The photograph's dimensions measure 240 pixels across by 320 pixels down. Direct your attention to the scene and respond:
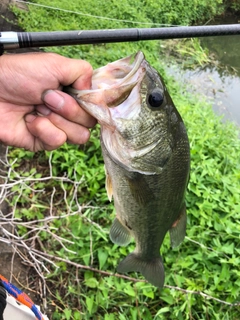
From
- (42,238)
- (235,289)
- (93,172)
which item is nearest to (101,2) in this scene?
(93,172)

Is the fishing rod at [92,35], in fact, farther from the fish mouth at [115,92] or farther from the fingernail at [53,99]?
the fingernail at [53,99]

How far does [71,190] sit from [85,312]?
1126 millimetres

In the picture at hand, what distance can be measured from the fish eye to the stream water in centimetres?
556

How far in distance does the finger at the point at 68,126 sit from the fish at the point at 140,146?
0.11 metres

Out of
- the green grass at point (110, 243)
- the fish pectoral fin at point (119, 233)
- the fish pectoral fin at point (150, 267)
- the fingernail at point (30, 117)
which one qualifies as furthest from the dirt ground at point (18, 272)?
the fingernail at point (30, 117)

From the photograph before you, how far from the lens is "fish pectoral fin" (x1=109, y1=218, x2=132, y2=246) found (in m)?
2.18

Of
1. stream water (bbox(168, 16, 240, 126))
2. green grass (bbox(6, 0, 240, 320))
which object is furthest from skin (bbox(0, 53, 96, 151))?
stream water (bbox(168, 16, 240, 126))

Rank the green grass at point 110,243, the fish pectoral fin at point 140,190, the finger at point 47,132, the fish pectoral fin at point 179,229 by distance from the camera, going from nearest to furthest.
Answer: the finger at point 47,132, the fish pectoral fin at point 140,190, the fish pectoral fin at point 179,229, the green grass at point 110,243

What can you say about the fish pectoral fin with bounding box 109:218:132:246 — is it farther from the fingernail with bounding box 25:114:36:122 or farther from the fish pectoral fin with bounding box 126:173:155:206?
the fingernail with bounding box 25:114:36:122

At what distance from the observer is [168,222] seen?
2.08 meters

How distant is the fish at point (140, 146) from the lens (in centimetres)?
152

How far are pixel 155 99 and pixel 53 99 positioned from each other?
437 mm

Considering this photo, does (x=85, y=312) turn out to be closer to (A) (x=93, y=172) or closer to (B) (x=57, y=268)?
(B) (x=57, y=268)

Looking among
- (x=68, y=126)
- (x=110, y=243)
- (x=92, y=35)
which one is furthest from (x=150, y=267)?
(x=92, y=35)
